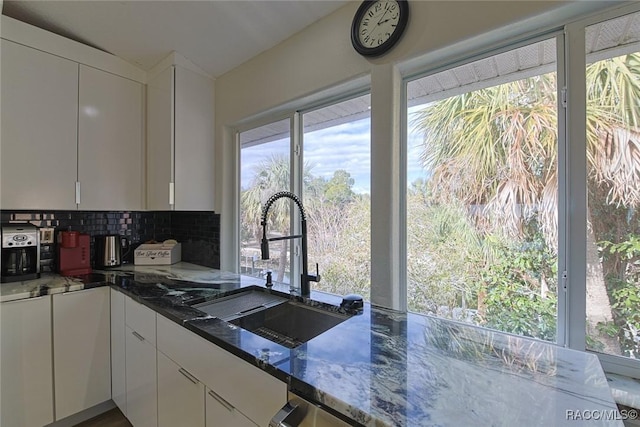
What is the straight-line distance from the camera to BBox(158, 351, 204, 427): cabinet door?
1217 mm

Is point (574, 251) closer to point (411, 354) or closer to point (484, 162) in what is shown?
point (484, 162)

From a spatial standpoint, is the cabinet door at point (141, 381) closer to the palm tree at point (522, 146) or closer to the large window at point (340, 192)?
the large window at point (340, 192)

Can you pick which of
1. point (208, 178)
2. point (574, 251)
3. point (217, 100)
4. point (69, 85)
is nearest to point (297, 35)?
Answer: point (217, 100)

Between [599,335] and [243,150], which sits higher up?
[243,150]

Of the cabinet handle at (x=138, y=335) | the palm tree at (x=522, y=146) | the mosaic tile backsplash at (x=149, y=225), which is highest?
the palm tree at (x=522, y=146)

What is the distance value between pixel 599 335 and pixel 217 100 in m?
2.58

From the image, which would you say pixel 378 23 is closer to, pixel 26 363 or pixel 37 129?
pixel 37 129

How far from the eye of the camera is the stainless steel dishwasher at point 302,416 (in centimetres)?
74

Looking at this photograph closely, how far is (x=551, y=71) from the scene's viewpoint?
1.13 metres

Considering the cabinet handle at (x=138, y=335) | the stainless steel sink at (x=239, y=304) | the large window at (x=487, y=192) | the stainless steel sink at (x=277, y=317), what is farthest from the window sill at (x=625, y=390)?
the cabinet handle at (x=138, y=335)

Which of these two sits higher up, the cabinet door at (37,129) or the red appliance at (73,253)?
the cabinet door at (37,129)

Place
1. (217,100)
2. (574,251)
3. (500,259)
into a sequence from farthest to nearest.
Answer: (217,100) → (500,259) → (574,251)

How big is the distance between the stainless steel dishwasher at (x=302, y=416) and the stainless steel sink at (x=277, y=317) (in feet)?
1.89

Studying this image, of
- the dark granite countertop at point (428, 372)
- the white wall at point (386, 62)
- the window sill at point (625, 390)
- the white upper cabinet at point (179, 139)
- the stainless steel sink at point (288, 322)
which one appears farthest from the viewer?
the white upper cabinet at point (179, 139)
